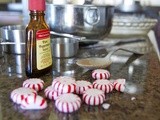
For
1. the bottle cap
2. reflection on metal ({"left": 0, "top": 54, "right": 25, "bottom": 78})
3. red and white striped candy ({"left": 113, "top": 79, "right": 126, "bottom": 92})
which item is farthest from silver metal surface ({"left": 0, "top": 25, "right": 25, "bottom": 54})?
red and white striped candy ({"left": 113, "top": 79, "right": 126, "bottom": 92})

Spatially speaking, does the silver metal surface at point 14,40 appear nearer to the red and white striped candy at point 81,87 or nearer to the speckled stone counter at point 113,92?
the speckled stone counter at point 113,92

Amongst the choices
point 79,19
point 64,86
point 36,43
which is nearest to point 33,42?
point 36,43

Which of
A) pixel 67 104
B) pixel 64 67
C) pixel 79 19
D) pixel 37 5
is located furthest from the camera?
pixel 79 19

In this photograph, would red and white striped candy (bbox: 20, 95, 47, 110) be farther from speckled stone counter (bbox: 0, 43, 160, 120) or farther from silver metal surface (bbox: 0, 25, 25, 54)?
silver metal surface (bbox: 0, 25, 25, 54)

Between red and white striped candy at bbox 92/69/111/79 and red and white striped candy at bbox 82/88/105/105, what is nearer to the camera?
red and white striped candy at bbox 82/88/105/105

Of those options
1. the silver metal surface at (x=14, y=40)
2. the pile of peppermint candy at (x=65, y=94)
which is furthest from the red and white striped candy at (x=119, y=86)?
the silver metal surface at (x=14, y=40)

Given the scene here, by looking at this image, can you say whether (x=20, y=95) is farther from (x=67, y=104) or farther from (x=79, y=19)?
(x=79, y=19)

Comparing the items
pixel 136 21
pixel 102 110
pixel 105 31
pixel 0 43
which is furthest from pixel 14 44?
pixel 136 21
